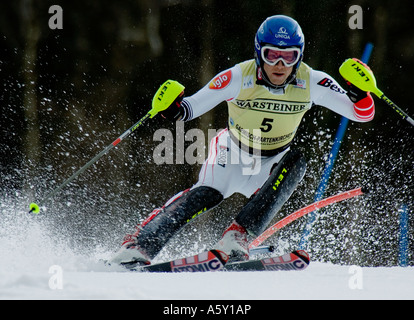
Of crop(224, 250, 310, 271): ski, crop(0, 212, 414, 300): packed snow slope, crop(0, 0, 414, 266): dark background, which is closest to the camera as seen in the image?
crop(0, 212, 414, 300): packed snow slope

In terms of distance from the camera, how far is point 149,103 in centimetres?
685

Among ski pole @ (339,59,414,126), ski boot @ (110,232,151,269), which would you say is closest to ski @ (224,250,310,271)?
ski boot @ (110,232,151,269)

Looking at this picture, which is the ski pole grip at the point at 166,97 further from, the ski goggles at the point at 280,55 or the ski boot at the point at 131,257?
the ski boot at the point at 131,257

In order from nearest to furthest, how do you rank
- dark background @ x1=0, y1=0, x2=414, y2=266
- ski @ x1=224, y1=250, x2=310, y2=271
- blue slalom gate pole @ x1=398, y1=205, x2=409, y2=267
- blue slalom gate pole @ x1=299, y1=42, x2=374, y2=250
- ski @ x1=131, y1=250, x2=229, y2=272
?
ski @ x1=131, y1=250, x2=229, y2=272
ski @ x1=224, y1=250, x2=310, y2=271
blue slalom gate pole @ x1=398, y1=205, x2=409, y2=267
blue slalom gate pole @ x1=299, y1=42, x2=374, y2=250
dark background @ x1=0, y1=0, x2=414, y2=266

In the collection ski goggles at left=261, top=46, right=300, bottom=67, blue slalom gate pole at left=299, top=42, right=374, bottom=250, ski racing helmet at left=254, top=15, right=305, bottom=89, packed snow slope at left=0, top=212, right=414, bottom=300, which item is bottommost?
packed snow slope at left=0, top=212, right=414, bottom=300

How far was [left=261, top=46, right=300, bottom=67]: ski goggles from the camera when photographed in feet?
10.7

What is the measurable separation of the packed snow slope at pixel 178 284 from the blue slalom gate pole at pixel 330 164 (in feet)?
10.8

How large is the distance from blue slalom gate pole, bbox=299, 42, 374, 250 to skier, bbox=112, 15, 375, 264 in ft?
8.55

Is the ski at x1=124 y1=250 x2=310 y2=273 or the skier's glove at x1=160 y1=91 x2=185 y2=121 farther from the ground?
the skier's glove at x1=160 y1=91 x2=185 y2=121

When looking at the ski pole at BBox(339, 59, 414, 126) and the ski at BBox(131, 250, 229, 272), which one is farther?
the ski pole at BBox(339, 59, 414, 126)

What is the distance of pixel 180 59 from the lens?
270 inches

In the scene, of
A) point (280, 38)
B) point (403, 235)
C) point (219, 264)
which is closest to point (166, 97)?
point (280, 38)

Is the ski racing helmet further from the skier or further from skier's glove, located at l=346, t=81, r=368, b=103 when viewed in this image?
skier's glove, located at l=346, t=81, r=368, b=103
